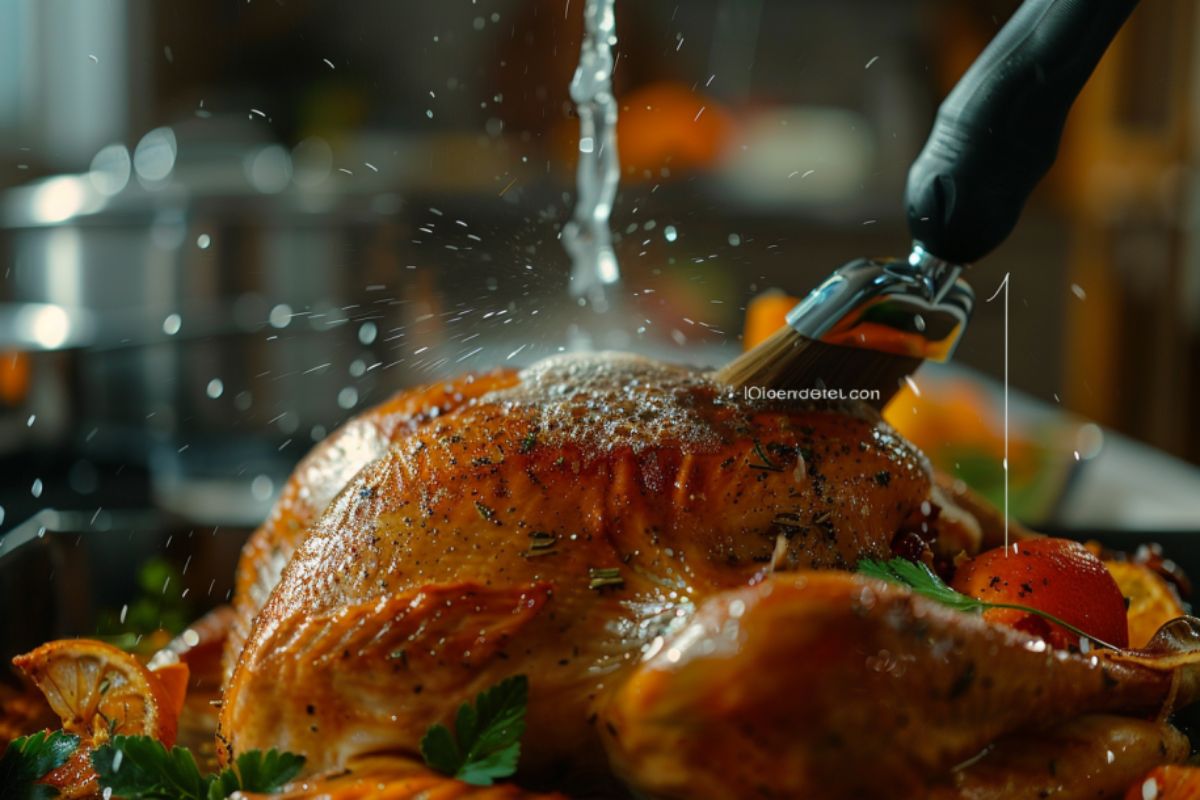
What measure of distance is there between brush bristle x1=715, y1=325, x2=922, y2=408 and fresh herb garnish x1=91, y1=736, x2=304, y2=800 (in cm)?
44

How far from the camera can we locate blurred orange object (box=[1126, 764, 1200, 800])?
0.75 m

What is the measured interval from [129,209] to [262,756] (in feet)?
9.81

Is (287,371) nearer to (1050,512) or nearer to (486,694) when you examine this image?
(1050,512)

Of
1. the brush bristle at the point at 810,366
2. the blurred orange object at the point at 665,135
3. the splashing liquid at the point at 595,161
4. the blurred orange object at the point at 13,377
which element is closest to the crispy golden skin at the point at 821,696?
the brush bristle at the point at 810,366

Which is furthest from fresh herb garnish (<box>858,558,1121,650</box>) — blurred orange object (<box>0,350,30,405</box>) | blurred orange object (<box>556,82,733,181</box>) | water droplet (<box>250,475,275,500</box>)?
blurred orange object (<box>556,82,733,181</box>)

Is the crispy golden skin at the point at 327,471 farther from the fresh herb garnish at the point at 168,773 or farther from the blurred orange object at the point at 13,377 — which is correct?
the blurred orange object at the point at 13,377

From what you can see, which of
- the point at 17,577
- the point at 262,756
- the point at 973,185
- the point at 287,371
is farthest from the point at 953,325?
the point at 287,371

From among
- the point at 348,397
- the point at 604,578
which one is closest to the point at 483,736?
the point at 604,578

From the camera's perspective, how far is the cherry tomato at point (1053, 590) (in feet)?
2.83

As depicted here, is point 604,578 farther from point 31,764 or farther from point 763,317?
point 763,317

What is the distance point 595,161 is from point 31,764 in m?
1.07

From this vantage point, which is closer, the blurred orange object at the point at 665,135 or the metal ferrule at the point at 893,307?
the metal ferrule at the point at 893,307

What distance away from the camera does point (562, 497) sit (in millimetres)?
840

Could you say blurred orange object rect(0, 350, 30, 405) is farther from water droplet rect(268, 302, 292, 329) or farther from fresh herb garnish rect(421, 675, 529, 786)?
fresh herb garnish rect(421, 675, 529, 786)
